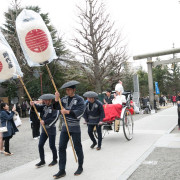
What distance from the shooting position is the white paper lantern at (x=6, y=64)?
436 cm

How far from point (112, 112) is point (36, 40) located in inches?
139

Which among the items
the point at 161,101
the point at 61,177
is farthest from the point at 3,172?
the point at 161,101

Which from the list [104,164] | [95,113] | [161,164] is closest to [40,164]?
[104,164]

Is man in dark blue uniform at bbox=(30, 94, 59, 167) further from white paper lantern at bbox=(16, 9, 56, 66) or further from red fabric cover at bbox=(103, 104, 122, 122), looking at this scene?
red fabric cover at bbox=(103, 104, 122, 122)

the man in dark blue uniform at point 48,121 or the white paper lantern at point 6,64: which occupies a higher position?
the white paper lantern at point 6,64

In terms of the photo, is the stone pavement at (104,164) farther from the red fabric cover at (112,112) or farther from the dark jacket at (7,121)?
the dark jacket at (7,121)

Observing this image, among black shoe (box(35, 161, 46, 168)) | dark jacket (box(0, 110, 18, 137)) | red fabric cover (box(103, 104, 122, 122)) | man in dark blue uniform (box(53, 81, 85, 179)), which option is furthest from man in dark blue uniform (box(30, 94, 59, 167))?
red fabric cover (box(103, 104, 122, 122))

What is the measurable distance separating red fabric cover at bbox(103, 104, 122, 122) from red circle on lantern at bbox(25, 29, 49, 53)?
131 inches

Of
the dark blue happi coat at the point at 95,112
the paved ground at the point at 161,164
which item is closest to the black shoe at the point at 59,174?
the paved ground at the point at 161,164

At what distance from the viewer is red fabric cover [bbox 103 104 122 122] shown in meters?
6.84

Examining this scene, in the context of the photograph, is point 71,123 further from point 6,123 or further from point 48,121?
point 6,123

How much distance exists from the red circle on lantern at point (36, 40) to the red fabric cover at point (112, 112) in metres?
3.32

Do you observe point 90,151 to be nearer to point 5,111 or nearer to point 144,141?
point 144,141

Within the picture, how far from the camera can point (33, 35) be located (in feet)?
13.9
